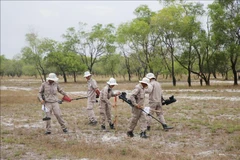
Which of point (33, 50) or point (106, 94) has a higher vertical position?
point (33, 50)

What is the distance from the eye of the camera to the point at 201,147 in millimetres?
7977

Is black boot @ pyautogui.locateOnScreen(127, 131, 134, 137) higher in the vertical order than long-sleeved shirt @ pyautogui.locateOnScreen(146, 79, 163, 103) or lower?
lower

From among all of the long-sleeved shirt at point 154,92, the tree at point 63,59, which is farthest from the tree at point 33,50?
the long-sleeved shirt at point 154,92

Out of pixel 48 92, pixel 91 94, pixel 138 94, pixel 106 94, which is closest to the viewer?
pixel 138 94

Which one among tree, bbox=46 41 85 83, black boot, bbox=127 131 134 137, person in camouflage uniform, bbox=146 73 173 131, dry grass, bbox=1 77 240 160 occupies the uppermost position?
tree, bbox=46 41 85 83

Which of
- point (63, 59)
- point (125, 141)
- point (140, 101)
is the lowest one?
point (125, 141)

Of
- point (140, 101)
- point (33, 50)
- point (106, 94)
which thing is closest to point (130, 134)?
point (140, 101)

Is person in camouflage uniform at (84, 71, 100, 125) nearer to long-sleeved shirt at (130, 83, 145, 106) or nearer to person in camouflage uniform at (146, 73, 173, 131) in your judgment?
person in camouflage uniform at (146, 73, 173, 131)

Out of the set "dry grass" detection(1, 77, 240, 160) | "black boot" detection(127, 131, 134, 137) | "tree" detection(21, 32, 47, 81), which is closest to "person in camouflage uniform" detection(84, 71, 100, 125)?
"dry grass" detection(1, 77, 240, 160)

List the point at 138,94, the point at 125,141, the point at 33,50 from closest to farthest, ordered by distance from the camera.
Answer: the point at 125,141, the point at 138,94, the point at 33,50

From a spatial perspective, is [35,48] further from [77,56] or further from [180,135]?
[180,135]

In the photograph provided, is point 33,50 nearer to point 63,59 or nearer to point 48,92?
point 63,59

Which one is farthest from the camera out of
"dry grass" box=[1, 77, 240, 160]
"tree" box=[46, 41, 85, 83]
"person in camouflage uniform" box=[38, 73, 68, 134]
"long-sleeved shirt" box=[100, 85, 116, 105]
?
"tree" box=[46, 41, 85, 83]

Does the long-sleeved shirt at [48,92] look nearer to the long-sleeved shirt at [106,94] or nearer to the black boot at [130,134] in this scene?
the long-sleeved shirt at [106,94]
